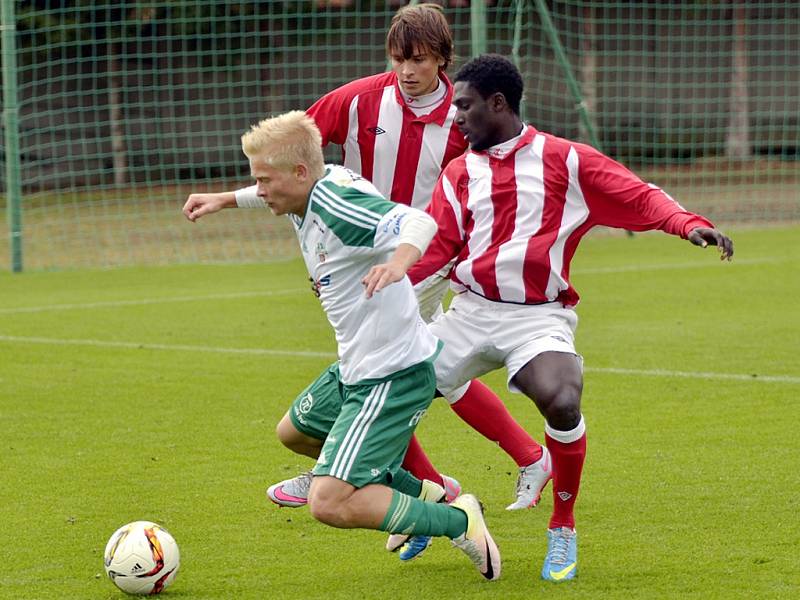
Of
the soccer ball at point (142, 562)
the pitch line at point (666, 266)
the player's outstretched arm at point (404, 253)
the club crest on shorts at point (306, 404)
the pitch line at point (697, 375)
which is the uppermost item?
the player's outstretched arm at point (404, 253)

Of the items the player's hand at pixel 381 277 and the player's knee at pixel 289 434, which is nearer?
the player's hand at pixel 381 277

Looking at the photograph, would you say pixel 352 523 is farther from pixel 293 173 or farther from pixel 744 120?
pixel 744 120

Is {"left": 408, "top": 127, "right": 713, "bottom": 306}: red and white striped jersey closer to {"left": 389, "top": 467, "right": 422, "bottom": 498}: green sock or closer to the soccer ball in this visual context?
{"left": 389, "top": 467, "right": 422, "bottom": 498}: green sock

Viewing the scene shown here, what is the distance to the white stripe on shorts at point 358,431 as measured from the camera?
4461mm

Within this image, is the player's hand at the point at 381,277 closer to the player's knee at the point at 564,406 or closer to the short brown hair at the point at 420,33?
the player's knee at the point at 564,406

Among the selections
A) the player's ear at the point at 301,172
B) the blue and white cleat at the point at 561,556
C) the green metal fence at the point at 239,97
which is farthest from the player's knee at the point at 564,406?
the green metal fence at the point at 239,97

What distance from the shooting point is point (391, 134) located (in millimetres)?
6051

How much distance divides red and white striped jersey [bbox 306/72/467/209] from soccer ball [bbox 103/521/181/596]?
212 centimetres

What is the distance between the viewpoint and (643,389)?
8.22 meters

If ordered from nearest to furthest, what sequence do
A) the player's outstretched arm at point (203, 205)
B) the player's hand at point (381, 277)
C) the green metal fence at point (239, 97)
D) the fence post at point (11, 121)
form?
the player's hand at point (381, 277), the player's outstretched arm at point (203, 205), the fence post at point (11, 121), the green metal fence at point (239, 97)

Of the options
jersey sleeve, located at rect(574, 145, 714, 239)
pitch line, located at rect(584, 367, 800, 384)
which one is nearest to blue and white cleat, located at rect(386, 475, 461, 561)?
jersey sleeve, located at rect(574, 145, 714, 239)

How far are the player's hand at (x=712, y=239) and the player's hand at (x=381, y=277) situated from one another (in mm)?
1081

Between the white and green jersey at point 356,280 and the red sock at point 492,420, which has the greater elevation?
the white and green jersey at point 356,280

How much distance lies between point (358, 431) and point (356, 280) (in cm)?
49
